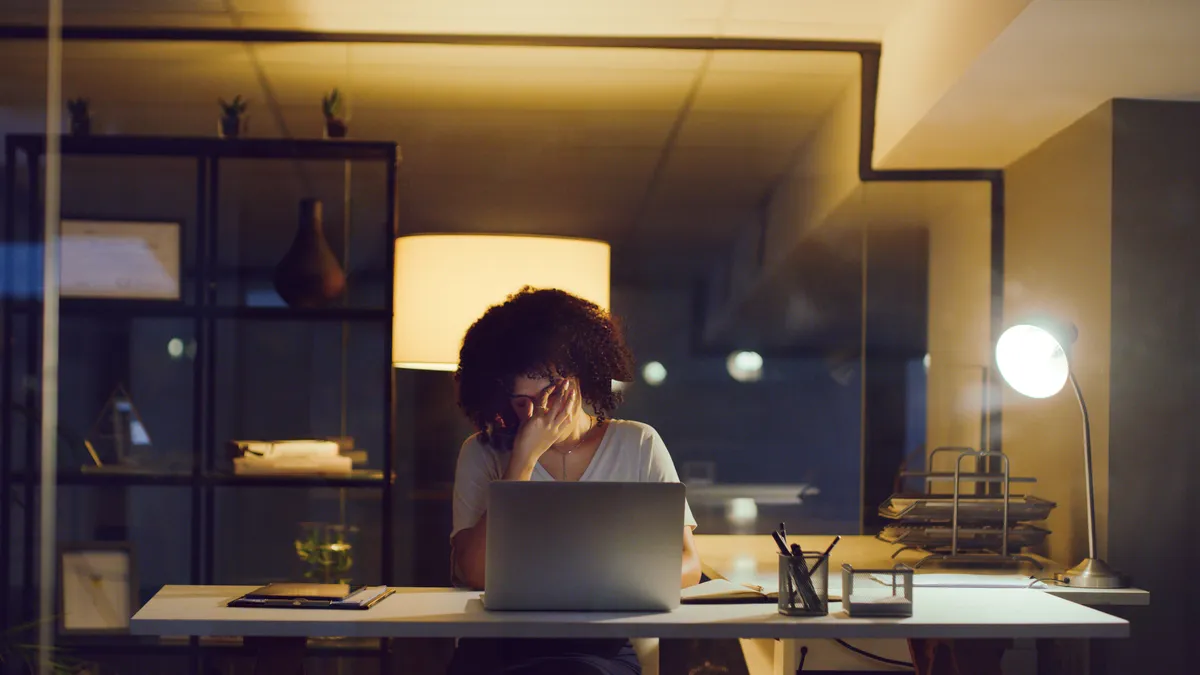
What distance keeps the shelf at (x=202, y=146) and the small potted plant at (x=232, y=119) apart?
4cm

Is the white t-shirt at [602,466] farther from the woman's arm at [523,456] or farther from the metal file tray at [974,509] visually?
the metal file tray at [974,509]

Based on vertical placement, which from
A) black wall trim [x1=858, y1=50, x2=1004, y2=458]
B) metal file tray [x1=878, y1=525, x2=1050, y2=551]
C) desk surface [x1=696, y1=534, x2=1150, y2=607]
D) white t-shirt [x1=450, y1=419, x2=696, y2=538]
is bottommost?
desk surface [x1=696, y1=534, x2=1150, y2=607]

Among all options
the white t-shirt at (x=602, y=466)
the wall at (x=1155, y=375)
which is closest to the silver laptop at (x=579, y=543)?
the white t-shirt at (x=602, y=466)

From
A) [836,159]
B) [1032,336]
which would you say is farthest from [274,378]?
[1032,336]

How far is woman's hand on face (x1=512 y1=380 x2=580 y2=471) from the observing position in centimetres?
251

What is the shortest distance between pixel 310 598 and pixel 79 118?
6.97ft

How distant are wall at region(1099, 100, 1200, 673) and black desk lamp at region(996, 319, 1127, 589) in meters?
0.15

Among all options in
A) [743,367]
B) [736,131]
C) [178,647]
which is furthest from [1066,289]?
[178,647]

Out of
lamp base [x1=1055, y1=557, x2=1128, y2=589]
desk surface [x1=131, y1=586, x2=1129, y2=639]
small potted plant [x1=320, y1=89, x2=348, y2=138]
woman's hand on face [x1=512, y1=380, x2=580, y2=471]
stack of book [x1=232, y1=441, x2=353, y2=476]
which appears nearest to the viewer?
desk surface [x1=131, y1=586, x2=1129, y2=639]

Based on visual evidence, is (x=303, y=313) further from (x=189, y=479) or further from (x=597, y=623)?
(x=597, y=623)

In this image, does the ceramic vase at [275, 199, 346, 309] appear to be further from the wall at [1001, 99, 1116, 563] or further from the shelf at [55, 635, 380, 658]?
the wall at [1001, 99, 1116, 563]

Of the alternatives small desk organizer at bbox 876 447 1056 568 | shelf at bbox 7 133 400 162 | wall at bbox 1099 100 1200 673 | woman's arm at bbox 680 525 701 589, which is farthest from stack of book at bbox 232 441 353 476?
wall at bbox 1099 100 1200 673

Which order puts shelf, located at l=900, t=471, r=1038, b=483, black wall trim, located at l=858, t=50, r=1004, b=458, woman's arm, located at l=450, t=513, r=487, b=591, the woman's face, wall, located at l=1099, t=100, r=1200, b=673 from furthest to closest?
black wall trim, located at l=858, t=50, r=1004, b=458
shelf, located at l=900, t=471, r=1038, b=483
wall, located at l=1099, t=100, r=1200, b=673
the woman's face
woman's arm, located at l=450, t=513, r=487, b=591

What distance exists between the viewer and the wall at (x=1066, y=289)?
2.99 metres
